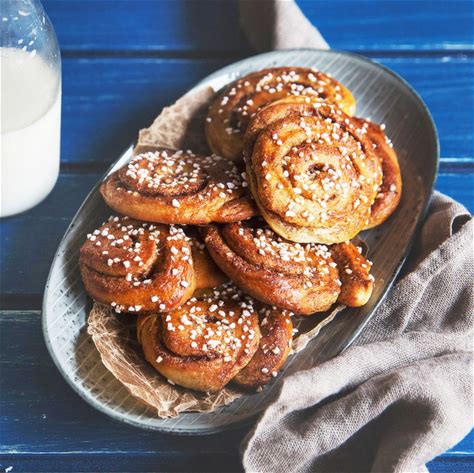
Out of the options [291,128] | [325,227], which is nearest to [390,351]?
[325,227]

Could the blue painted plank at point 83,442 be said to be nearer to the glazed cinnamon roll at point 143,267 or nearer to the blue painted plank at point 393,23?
the glazed cinnamon roll at point 143,267

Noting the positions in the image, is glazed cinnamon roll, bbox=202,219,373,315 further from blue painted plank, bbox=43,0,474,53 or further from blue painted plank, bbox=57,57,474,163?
blue painted plank, bbox=43,0,474,53

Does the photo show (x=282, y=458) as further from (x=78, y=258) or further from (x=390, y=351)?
(x=78, y=258)

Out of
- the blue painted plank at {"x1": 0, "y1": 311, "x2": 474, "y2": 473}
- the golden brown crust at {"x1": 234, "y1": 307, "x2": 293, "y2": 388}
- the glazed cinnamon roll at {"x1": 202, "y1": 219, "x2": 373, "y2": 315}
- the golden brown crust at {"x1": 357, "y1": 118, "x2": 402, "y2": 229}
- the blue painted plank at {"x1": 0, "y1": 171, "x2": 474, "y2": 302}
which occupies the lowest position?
the blue painted plank at {"x1": 0, "y1": 311, "x2": 474, "y2": 473}

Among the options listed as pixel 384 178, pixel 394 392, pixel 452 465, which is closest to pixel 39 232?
pixel 384 178

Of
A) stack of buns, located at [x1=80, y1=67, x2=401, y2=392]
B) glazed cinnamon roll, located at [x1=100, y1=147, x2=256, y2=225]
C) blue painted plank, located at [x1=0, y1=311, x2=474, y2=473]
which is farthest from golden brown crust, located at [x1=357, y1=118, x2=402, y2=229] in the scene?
blue painted plank, located at [x1=0, y1=311, x2=474, y2=473]
